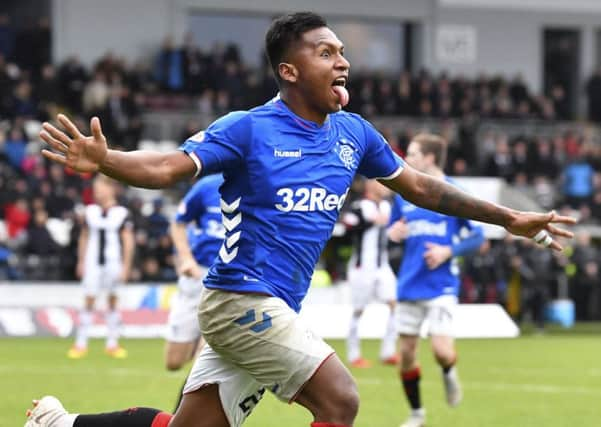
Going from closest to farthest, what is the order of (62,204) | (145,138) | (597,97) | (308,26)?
(308,26), (62,204), (145,138), (597,97)

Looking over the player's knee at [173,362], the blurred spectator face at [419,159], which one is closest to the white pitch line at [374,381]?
the blurred spectator face at [419,159]

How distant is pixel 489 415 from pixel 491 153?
1934 centimetres

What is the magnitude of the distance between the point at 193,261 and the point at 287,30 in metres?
4.26

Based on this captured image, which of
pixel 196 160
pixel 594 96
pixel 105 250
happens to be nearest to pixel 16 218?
pixel 105 250

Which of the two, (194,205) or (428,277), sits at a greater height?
(194,205)

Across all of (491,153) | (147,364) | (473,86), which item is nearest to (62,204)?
(147,364)

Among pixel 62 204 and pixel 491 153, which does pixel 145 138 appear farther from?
pixel 491 153

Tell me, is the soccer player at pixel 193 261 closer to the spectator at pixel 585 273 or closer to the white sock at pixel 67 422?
the white sock at pixel 67 422

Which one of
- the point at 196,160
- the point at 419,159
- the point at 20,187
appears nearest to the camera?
the point at 196,160

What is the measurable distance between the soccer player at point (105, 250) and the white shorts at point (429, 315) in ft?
25.2

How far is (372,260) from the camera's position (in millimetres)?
17281

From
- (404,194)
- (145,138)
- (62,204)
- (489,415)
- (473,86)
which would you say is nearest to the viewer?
(404,194)

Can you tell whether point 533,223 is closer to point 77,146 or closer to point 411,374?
point 77,146

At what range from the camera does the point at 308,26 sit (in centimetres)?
585
